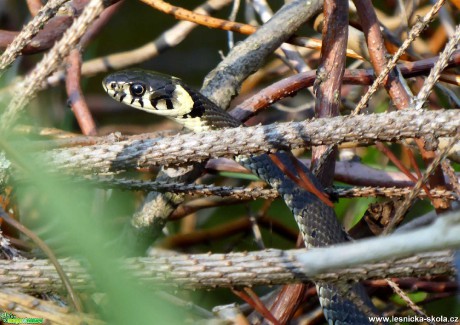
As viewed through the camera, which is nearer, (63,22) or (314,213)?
(314,213)

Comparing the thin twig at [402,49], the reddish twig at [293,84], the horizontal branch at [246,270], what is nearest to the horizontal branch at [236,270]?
the horizontal branch at [246,270]

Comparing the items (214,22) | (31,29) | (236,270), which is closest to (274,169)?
(214,22)

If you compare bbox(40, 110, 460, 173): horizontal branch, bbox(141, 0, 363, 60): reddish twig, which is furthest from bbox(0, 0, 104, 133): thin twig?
bbox(141, 0, 363, 60): reddish twig

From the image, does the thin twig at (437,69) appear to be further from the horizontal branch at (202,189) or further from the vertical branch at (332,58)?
the vertical branch at (332,58)

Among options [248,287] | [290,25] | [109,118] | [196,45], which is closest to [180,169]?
[290,25]

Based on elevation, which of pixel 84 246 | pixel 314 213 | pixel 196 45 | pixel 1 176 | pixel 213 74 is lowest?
pixel 84 246

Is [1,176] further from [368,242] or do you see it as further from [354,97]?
[354,97]
